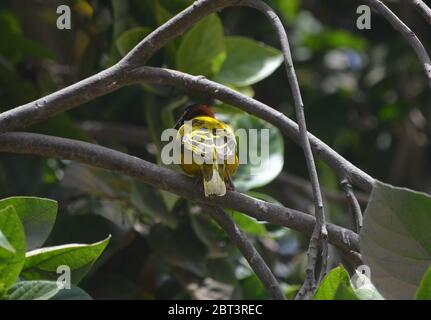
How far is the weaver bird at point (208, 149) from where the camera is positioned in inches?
84.8

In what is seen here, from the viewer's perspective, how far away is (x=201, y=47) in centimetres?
263

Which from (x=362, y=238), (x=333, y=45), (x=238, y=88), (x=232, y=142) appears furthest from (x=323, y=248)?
(x=333, y=45)

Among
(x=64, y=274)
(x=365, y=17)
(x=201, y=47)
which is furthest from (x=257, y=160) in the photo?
(x=64, y=274)

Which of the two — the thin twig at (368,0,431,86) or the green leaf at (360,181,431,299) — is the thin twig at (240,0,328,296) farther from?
the thin twig at (368,0,431,86)

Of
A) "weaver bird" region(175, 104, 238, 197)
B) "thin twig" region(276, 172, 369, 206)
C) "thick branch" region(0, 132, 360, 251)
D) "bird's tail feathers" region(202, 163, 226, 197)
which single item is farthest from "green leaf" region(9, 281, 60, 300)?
"thin twig" region(276, 172, 369, 206)

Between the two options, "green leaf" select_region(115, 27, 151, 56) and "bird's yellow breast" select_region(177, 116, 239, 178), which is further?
"green leaf" select_region(115, 27, 151, 56)

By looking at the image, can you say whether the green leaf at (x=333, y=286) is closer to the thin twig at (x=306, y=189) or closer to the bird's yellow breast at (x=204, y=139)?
the bird's yellow breast at (x=204, y=139)

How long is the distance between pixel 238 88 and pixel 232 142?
62 centimetres

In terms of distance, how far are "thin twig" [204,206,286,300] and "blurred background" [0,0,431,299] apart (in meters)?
0.67

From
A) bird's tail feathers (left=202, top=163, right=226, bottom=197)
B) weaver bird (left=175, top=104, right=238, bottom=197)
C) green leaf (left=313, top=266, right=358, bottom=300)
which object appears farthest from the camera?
weaver bird (left=175, top=104, right=238, bottom=197)

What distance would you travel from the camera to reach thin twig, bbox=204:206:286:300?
5.31 feet

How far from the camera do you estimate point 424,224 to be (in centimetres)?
144

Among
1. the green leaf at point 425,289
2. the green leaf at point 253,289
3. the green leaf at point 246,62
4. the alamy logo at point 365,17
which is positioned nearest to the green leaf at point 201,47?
the green leaf at point 246,62
